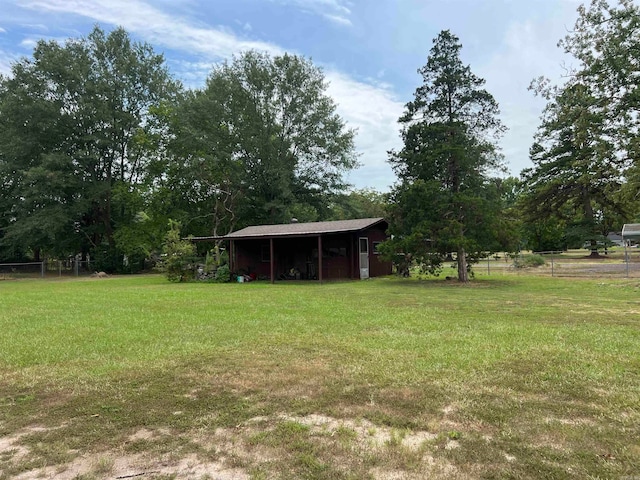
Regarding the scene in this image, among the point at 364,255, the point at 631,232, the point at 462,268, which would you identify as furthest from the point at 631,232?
the point at 364,255

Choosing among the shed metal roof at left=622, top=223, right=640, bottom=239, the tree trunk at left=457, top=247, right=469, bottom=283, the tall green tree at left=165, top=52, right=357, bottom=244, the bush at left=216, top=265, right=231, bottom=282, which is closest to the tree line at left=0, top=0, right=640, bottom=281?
the tall green tree at left=165, top=52, right=357, bottom=244

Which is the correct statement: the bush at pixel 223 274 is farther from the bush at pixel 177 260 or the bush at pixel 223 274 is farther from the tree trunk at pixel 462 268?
the tree trunk at pixel 462 268

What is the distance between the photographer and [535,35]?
13.5 m

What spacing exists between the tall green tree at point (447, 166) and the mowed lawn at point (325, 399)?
860cm

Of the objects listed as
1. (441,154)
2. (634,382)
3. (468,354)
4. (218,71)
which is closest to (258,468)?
(468,354)

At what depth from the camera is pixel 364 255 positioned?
64.5ft

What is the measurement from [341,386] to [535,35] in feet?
46.3

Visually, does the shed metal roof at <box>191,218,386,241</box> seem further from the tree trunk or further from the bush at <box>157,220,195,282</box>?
the tree trunk

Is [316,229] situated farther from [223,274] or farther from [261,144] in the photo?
[261,144]

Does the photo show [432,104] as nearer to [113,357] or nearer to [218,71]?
[113,357]

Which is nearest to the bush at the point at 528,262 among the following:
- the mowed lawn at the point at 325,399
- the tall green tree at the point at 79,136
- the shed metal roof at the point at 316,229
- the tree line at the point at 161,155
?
the tree line at the point at 161,155

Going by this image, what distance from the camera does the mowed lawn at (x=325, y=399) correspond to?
2.60 m

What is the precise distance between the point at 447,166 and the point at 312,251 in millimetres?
7733

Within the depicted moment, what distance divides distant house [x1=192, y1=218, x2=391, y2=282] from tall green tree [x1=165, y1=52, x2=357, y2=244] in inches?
297
